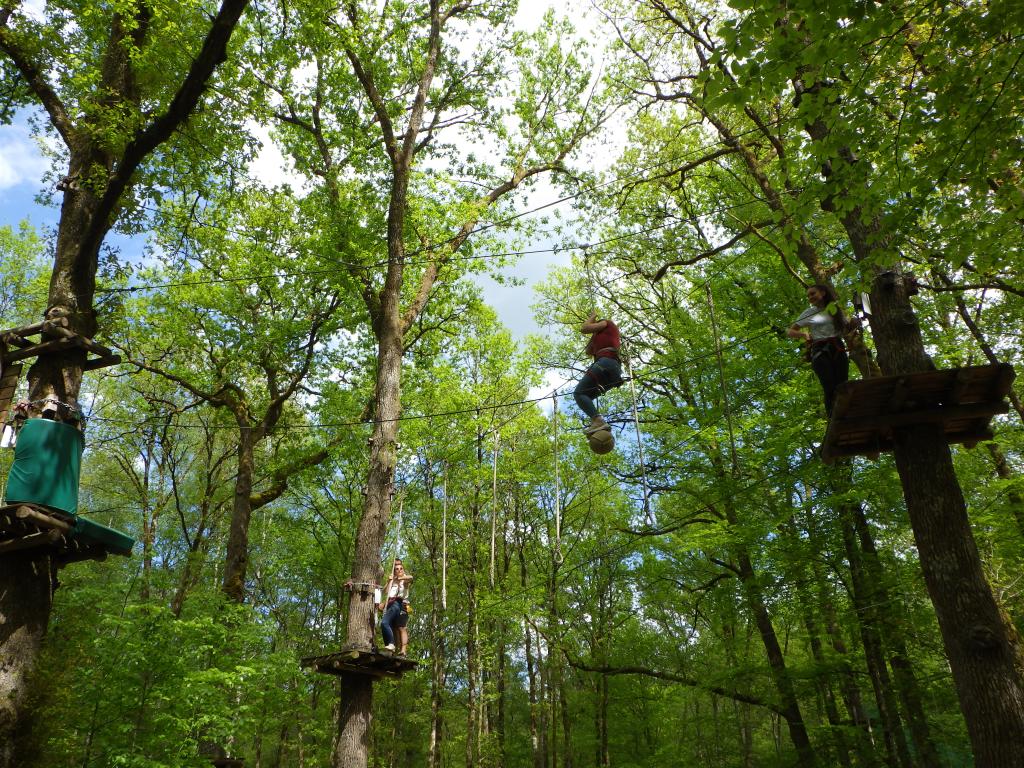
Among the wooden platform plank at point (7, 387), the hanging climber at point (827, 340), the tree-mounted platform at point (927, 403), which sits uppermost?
the wooden platform plank at point (7, 387)

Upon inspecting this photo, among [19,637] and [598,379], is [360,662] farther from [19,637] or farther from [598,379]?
[598,379]

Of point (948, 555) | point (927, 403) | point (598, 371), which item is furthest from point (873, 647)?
point (598, 371)

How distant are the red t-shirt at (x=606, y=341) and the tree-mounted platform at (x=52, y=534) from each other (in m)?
5.99

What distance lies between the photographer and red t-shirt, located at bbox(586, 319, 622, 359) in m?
7.28

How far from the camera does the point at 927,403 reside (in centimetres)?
513

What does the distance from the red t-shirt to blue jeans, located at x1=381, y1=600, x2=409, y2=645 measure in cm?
536

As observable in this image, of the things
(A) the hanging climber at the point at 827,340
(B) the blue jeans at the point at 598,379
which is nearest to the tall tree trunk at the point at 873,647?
(A) the hanging climber at the point at 827,340

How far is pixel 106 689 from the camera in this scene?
9266mm

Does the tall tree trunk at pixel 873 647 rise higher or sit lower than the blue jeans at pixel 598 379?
lower

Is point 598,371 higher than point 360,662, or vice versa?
point 598,371

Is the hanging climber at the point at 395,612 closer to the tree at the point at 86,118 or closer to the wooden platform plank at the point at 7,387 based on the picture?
the tree at the point at 86,118

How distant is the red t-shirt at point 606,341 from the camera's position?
7277mm

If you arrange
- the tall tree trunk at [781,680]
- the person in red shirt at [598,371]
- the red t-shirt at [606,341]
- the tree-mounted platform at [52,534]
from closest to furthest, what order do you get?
the tree-mounted platform at [52,534] → the person in red shirt at [598,371] → the red t-shirt at [606,341] → the tall tree trunk at [781,680]

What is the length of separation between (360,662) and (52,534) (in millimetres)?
3575
